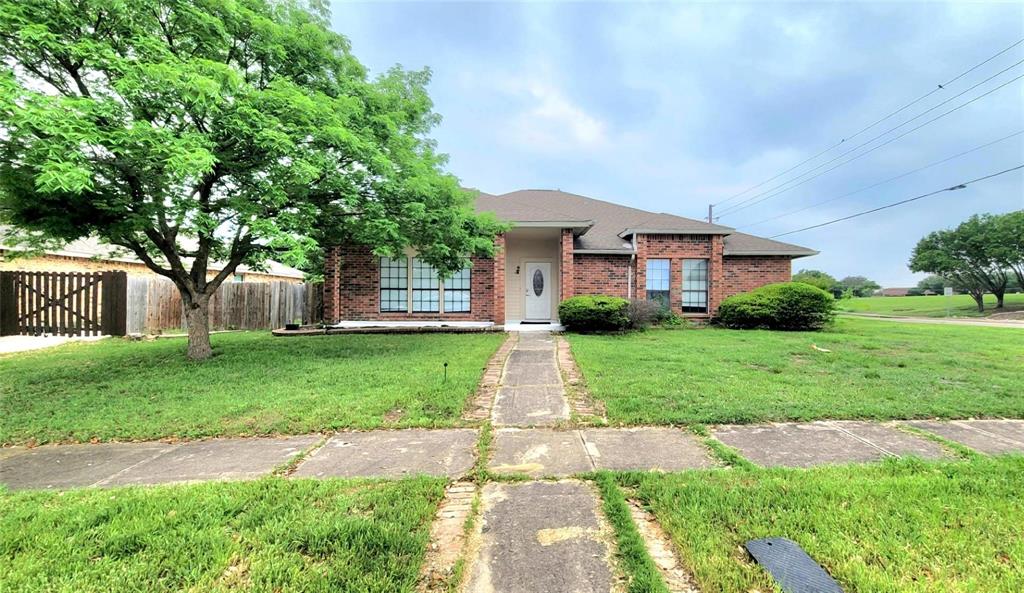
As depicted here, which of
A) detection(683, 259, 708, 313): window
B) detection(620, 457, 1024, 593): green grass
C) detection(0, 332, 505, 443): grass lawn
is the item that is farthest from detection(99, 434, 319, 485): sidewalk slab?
detection(683, 259, 708, 313): window

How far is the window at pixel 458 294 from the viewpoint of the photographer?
12859mm

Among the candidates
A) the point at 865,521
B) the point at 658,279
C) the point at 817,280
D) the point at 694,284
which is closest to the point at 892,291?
the point at 817,280

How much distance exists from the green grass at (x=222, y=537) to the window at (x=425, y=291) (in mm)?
10124

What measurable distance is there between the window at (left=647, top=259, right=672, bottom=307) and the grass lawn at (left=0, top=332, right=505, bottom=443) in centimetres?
712

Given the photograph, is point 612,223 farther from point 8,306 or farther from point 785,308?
point 8,306

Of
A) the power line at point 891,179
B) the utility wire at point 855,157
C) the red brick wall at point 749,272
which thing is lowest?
the red brick wall at point 749,272

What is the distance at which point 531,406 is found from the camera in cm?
466

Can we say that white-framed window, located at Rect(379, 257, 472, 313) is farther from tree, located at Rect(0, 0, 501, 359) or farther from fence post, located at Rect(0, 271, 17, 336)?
fence post, located at Rect(0, 271, 17, 336)

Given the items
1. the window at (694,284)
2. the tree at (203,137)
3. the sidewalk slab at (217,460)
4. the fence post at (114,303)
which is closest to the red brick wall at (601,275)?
the window at (694,284)

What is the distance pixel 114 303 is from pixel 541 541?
46.4 ft

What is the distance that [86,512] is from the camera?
7.73 feet

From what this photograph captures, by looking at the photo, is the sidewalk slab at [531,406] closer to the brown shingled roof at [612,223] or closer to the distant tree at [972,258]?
the brown shingled roof at [612,223]

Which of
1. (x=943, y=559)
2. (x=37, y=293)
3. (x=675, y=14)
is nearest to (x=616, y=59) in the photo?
(x=675, y=14)

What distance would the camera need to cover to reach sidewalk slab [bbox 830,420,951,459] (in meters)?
3.24
